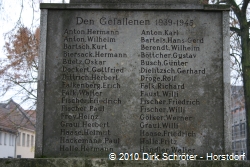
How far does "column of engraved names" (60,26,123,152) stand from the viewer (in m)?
5.97

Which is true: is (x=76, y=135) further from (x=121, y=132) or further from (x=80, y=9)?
(x=80, y=9)

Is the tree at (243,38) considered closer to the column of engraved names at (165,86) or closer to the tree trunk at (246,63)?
the tree trunk at (246,63)

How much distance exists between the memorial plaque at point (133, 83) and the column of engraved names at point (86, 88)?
1cm

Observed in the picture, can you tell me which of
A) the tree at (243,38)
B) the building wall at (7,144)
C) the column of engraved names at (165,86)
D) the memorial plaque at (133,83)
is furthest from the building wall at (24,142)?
the column of engraved names at (165,86)

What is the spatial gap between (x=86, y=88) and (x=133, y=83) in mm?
725

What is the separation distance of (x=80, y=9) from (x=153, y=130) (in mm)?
2228

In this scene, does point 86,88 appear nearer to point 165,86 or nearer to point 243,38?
point 165,86

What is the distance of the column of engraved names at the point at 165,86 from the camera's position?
5988 millimetres

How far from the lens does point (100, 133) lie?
19.6 feet

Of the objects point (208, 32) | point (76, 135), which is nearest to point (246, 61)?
point (208, 32)

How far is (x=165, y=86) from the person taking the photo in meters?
6.11

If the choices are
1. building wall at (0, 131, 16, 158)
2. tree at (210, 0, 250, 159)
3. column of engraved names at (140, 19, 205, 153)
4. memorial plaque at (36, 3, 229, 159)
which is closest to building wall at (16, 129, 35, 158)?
building wall at (0, 131, 16, 158)

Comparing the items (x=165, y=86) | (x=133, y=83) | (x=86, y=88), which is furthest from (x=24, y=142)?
(x=165, y=86)

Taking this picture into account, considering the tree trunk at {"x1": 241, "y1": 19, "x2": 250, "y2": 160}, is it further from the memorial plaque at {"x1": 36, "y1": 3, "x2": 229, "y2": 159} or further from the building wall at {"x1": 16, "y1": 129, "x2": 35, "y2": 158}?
the building wall at {"x1": 16, "y1": 129, "x2": 35, "y2": 158}
